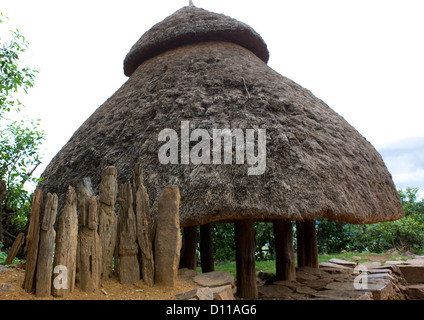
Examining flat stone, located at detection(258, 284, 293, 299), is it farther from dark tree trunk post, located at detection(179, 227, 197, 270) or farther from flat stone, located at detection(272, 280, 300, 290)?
dark tree trunk post, located at detection(179, 227, 197, 270)

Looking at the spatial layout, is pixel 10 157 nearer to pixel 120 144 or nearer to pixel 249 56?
pixel 120 144

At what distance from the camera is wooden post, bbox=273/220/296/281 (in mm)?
5875

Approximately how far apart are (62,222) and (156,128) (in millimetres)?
2440

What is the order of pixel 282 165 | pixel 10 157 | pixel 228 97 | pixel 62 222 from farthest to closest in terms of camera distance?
pixel 10 157 → pixel 228 97 → pixel 282 165 → pixel 62 222

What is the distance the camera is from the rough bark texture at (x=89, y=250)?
3.26 meters

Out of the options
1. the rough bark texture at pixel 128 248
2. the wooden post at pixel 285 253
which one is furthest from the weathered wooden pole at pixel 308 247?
the rough bark texture at pixel 128 248

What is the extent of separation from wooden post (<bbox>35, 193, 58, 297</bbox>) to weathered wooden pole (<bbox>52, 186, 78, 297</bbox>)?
48 millimetres

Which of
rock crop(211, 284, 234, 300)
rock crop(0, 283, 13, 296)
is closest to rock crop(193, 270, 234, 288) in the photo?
rock crop(211, 284, 234, 300)

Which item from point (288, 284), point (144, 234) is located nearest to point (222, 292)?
point (144, 234)

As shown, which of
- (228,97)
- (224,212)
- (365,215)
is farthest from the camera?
(228,97)

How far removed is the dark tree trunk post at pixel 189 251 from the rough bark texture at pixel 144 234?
3.30 meters

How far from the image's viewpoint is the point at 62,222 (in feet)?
10.5

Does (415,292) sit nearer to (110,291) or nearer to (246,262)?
(246,262)

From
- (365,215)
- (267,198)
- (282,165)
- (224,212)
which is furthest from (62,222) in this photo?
(365,215)
